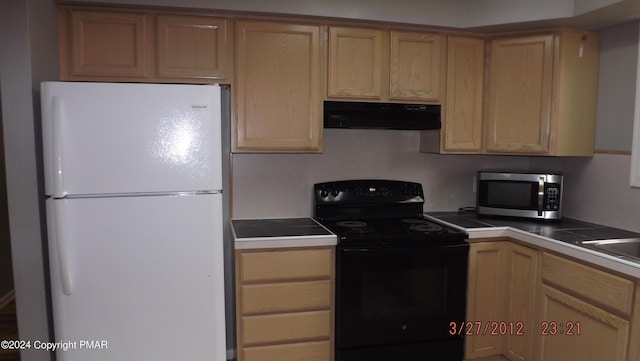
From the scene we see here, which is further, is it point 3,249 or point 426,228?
point 3,249

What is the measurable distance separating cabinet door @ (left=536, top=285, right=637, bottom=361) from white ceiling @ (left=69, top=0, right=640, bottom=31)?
1540mm

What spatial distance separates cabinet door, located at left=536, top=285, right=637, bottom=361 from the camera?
6.23ft

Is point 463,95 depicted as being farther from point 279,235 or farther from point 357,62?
point 279,235

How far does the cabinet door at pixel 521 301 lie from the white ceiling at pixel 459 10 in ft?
4.44

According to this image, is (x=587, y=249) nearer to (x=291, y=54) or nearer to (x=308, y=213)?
(x=308, y=213)

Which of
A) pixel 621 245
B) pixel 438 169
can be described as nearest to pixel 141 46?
pixel 438 169

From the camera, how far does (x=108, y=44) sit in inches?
90.6

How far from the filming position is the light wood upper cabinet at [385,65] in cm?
258

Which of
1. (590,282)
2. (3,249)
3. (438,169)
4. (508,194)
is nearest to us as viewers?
(590,282)

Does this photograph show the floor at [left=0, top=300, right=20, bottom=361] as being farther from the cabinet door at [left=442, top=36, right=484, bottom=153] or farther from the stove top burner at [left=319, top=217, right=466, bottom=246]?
the cabinet door at [left=442, top=36, right=484, bottom=153]

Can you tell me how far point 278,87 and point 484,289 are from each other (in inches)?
69.1

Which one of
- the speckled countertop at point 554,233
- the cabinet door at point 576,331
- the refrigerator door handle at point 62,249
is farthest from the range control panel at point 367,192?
the refrigerator door handle at point 62,249

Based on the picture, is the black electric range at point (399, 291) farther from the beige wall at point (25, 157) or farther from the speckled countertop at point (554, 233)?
the beige wall at point (25, 157)

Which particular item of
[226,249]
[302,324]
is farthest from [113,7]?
[302,324]
